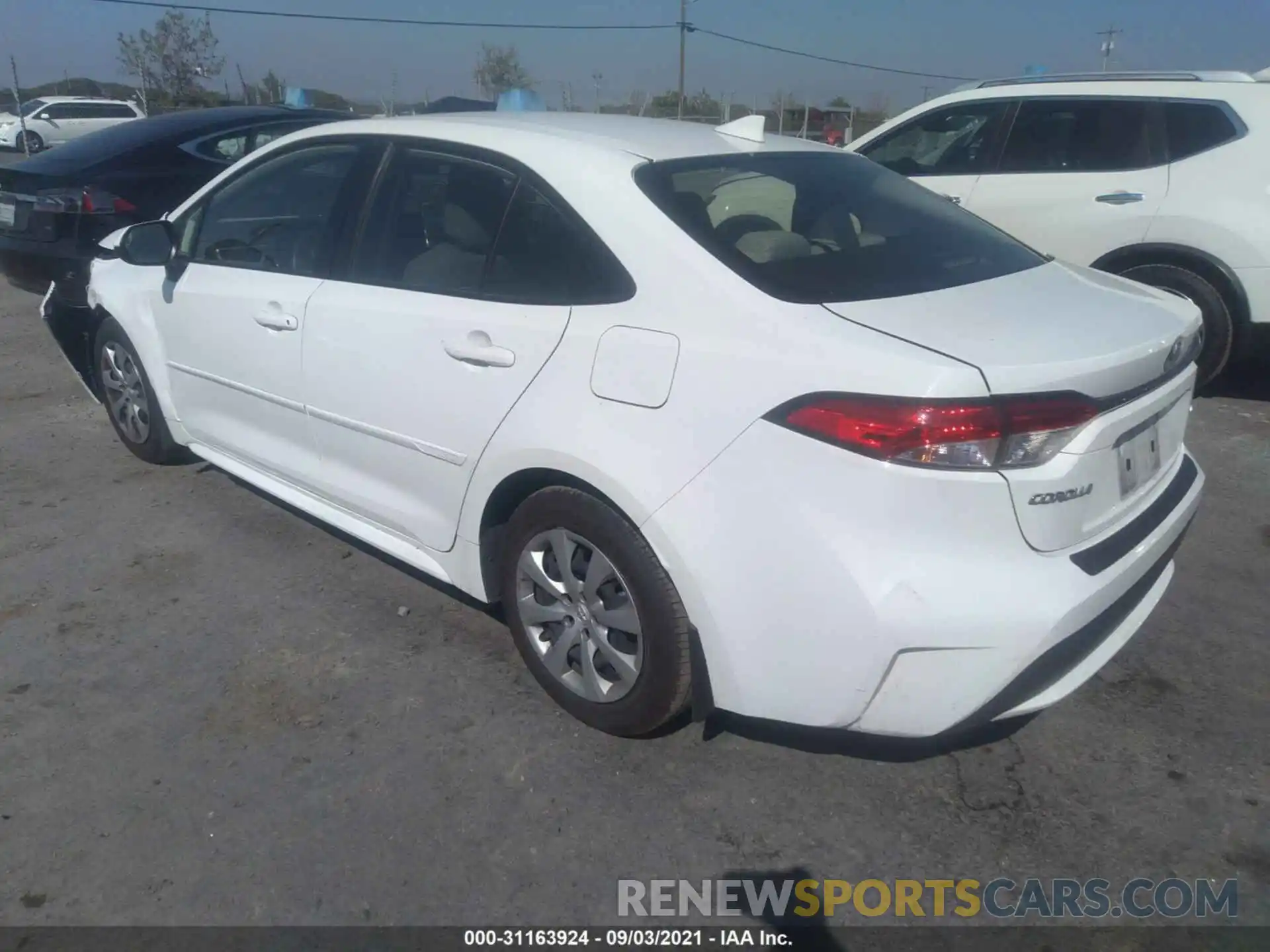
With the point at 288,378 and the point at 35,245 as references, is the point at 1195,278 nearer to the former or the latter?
the point at 288,378

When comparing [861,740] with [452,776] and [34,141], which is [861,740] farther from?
[34,141]

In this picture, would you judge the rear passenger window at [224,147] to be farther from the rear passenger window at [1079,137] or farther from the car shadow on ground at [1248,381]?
the car shadow on ground at [1248,381]

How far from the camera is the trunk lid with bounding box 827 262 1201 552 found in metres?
2.29

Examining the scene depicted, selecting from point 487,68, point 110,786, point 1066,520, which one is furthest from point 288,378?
point 487,68

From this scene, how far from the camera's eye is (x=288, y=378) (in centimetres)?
371

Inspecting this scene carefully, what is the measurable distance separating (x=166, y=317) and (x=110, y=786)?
2263mm

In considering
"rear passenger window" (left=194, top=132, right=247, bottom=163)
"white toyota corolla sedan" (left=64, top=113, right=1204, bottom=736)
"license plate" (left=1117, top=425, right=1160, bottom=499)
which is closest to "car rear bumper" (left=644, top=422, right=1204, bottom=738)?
"white toyota corolla sedan" (left=64, top=113, right=1204, bottom=736)

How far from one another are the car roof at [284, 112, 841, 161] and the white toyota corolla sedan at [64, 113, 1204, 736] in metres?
0.02

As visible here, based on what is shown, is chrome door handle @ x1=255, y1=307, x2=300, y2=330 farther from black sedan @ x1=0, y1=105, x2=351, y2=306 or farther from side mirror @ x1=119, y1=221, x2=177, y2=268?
black sedan @ x1=0, y1=105, x2=351, y2=306

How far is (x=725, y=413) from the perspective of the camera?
2.41 meters

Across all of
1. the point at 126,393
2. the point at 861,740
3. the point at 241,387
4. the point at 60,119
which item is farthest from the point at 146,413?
the point at 60,119

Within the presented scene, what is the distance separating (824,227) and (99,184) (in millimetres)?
6005

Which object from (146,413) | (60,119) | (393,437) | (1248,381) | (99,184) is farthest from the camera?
(60,119)

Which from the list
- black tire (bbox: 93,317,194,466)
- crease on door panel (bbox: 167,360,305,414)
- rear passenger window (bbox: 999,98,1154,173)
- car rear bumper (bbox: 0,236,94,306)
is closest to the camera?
crease on door panel (bbox: 167,360,305,414)
